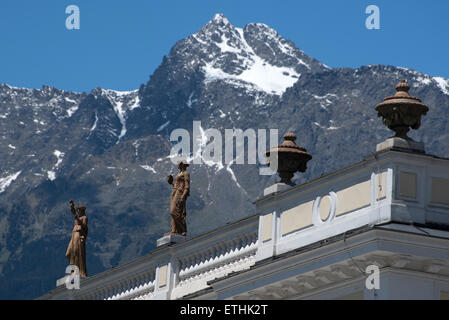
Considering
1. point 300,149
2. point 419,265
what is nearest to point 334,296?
point 419,265

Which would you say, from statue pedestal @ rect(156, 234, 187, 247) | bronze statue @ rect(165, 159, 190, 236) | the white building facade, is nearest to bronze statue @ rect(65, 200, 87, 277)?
bronze statue @ rect(165, 159, 190, 236)

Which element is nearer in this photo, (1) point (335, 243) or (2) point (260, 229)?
(1) point (335, 243)

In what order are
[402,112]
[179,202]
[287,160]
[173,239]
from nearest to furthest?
[402,112]
[287,160]
[173,239]
[179,202]

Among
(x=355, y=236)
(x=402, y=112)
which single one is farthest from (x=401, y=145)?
(x=355, y=236)

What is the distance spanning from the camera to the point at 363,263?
1045 inches

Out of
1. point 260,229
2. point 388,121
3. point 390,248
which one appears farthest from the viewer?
point 260,229

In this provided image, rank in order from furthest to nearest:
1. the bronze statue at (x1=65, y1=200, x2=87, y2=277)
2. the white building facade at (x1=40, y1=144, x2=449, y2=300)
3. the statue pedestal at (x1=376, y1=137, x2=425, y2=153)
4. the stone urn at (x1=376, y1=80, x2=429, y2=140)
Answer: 1. the bronze statue at (x1=65, y1=200, x2=87, y2=277)
2. the stone urn at (x1=376, y1=80, x2=429, y2=140)
3. the statue pedestal at (x1=376, y1=137, x2=425, y2=153)
4. the white building facade at (x1=40, y1=144, x2=449, y2=300)

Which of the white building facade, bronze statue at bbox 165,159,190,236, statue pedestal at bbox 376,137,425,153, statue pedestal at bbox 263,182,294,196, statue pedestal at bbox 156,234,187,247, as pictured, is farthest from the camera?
bronze statue at bbox 165,159,190,236

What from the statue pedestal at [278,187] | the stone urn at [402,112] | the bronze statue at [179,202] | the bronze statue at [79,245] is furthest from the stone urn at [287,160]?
the bronze statue at [79,245]

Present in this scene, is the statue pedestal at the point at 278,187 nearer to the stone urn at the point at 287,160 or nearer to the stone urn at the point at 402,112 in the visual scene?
the stone urn at the point at 287,160

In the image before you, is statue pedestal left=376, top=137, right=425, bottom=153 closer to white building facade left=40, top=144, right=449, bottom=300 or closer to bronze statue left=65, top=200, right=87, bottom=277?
white building facade left=40, top=144, right=449, bottom=300

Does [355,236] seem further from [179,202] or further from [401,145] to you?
[179,202]
